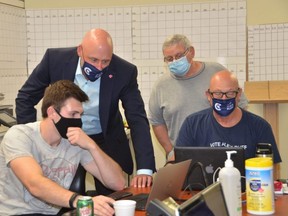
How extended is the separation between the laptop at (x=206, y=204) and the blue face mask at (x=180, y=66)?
1.86 m

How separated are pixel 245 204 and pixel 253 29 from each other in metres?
2.45

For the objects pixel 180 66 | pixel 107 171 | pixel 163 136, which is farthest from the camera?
pixel 163 136

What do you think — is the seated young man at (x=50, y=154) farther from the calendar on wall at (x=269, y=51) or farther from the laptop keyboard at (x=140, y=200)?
the calendar on wall at (x=269, y=51)

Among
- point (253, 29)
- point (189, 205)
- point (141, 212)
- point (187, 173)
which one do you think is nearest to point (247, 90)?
point (253, 29)

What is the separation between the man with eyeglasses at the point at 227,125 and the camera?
261 centimetres

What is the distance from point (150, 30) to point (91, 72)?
1.76m

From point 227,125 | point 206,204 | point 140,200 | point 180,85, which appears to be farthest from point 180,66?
point 206,204

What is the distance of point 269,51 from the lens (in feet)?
13.5

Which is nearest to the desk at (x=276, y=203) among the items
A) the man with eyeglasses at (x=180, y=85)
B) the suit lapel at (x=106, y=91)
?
the suit lapel at (x=106, y=91)

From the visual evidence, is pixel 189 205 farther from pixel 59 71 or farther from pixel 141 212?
pixel 59 71

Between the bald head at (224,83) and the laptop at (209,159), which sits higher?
the bald head at (224,83)

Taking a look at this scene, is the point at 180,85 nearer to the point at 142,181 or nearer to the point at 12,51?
the point at 142,181

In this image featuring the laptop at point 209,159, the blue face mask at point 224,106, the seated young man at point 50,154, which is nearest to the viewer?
the laptop at point 209,159

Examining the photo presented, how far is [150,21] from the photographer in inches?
171
